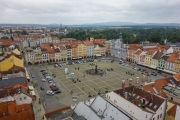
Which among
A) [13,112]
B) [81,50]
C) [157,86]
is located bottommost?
[13,112]

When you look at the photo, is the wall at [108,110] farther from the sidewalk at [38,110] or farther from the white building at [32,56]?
the white building at [32,56]

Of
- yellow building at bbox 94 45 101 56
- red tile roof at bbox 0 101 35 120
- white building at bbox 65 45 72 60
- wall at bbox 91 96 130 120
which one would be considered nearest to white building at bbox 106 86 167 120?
wall at bbox 91 96 130 120

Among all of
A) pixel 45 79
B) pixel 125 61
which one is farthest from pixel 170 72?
pixel 45 79

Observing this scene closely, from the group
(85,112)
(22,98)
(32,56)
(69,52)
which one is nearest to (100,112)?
(85,112)

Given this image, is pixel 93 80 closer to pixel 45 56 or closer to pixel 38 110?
pixel 38 110

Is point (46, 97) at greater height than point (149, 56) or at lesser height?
lesser

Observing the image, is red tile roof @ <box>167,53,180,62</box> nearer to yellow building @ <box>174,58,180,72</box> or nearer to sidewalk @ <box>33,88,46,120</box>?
yellow building @ <box>174,58,180,72</box>

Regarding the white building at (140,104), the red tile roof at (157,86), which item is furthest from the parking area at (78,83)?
the red tile roof at (157,86)

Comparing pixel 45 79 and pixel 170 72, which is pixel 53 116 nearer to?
pixel 45 79
